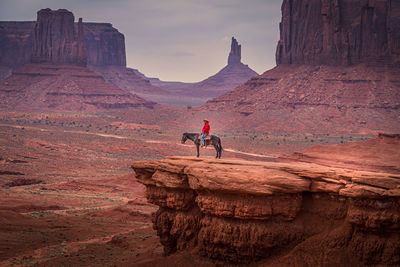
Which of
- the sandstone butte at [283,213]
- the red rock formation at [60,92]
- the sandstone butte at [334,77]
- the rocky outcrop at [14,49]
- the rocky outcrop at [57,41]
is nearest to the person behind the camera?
the sandstone butte at [283,213]

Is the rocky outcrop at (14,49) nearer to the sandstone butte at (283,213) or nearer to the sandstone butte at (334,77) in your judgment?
the sandstone butte at (334,77)

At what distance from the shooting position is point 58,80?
13550 cm

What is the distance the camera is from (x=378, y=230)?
13594 millimetres

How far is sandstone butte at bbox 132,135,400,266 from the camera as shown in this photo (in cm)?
1360

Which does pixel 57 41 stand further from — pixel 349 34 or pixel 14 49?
pixel 349 34

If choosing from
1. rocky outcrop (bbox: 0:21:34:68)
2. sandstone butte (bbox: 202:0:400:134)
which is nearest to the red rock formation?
sandstone butte (bbox: 202:0:400:134)

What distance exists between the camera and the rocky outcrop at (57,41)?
143000 millimetres

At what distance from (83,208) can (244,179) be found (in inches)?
737

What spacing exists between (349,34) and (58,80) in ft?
242

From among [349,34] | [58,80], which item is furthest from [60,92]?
[349,34]

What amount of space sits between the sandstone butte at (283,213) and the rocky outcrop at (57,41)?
5220 inches

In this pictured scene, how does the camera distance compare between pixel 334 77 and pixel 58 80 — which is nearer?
pixel 334 77

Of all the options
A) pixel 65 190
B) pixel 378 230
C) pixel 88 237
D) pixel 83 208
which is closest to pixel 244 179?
pixel 378 230

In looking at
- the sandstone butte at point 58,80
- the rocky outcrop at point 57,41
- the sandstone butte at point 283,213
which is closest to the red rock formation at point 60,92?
the sandstone butte at point 58,80
